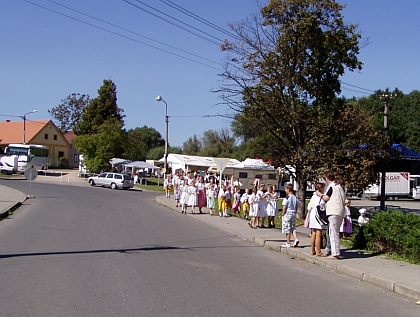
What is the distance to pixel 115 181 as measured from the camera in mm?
43906

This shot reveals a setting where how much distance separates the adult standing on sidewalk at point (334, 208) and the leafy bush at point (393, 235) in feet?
4.60

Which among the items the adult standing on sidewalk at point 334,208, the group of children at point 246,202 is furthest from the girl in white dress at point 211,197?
the adult standing on sidewalk at point 334,208

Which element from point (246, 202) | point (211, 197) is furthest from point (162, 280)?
point (211, 197)

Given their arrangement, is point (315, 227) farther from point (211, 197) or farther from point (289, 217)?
point (211, 197)

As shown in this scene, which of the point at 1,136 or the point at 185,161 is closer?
the point at 185,161

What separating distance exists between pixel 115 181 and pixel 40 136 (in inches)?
1297

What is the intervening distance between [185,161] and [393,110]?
27.9 meters

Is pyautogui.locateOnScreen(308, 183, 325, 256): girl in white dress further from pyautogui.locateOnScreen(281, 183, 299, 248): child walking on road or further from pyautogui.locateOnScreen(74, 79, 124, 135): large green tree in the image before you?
pyautogui.locateOnScreen(74, 79, 124, 135): large green tree

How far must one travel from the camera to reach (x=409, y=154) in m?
35.5

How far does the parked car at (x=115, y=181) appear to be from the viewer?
43562 mm

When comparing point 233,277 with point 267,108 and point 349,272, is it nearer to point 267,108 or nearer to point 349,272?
point 349,272

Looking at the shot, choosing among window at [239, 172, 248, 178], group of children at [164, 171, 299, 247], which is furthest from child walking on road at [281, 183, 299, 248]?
window at [239, 172, 248, 178]

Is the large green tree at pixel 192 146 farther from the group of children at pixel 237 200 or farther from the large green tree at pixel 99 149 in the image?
the group of children at pixel 237 200

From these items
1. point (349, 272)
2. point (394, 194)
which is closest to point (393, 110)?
point (394, 194)
